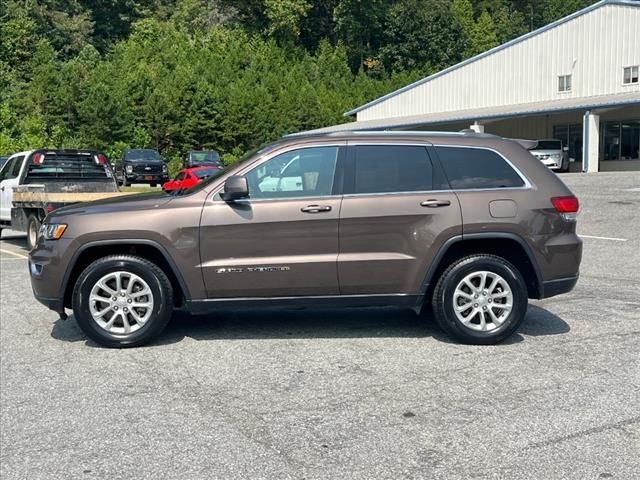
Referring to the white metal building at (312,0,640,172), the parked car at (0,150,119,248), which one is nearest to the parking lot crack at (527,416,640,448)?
the parked car at (0,150,119,248)

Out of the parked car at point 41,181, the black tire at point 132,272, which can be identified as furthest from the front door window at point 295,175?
the parked car at point 41,181

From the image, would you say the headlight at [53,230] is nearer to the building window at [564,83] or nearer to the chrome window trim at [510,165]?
the chrome window trim at [510,165]

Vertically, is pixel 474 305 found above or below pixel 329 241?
below

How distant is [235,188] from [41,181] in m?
8.53

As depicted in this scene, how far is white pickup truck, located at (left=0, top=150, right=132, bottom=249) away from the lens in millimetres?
12016

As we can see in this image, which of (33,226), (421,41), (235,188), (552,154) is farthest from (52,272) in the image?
(421,41)

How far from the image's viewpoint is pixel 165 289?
5.99 m

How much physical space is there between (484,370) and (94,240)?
340cm

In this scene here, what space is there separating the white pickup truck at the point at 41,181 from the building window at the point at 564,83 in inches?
1119

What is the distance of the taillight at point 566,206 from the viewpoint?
6.04 m

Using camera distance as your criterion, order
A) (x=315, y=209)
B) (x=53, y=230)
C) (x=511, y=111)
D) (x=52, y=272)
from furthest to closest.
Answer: (x=511, y=111), (x=53, y=230), (x=52, y=272), (x=315, y=209)

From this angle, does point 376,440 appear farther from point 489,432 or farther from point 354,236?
point 354,236

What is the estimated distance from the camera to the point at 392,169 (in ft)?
20.0

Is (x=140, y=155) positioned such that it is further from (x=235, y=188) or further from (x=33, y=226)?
(x=235, y=188)
